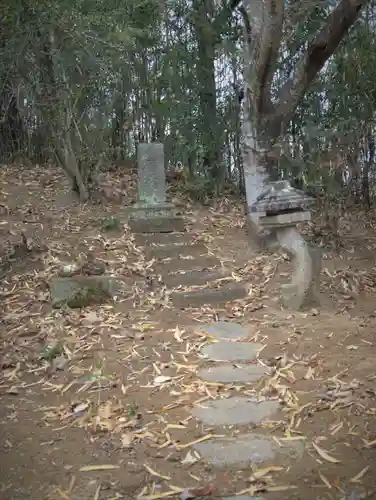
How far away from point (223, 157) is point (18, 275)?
501 cm

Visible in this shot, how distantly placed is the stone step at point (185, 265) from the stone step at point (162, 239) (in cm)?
55

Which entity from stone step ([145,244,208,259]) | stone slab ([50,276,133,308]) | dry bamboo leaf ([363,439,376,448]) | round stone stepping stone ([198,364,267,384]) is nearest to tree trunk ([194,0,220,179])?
stone step ([145,244,208,259])

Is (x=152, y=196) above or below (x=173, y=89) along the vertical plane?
below

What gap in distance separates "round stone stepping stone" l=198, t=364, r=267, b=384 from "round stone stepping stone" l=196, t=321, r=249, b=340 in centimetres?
65

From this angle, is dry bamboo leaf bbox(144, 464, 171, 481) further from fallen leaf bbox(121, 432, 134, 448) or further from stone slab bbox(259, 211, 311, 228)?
stone slab bbox(259, 211, 311, 228)

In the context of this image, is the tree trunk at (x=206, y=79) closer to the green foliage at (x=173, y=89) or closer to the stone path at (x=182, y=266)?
the green foliage at (x=173, y=89)

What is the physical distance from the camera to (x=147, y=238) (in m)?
6.96

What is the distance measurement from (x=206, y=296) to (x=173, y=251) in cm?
137

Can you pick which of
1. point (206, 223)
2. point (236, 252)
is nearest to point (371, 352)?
point (236, 252)

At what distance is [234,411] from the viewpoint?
3.09 meters

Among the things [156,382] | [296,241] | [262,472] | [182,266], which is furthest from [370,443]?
[182,266]

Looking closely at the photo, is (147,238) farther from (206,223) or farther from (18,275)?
(18,275)

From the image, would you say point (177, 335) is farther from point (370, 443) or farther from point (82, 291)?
point (370, 443)

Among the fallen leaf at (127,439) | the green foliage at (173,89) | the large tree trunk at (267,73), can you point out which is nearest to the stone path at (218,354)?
the fallen leaf at (127,439)
